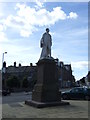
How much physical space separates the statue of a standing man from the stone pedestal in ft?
2.93

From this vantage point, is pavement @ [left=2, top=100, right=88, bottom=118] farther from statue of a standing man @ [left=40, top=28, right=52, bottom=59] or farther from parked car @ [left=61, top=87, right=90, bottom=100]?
parked car @ [left=61, top=87, right=90, bottom=100]

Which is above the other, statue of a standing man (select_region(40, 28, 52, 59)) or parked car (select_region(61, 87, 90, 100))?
statue of a standing man (select_region(40, 28, 52, 59))

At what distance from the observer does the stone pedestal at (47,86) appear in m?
18.8

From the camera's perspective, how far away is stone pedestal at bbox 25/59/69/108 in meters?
18.8

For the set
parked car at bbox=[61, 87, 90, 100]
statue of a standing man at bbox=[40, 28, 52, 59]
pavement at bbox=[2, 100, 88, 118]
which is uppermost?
statue of a standing man at bbox=[40, 28, 52, 59]

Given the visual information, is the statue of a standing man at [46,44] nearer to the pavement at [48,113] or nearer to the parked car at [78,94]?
the pavement at [48,113]

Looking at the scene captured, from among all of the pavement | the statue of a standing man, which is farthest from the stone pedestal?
the pavement

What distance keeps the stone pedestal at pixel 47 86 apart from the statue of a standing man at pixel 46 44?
89 cm

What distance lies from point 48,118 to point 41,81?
718 cm

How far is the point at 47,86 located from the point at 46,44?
333 cm

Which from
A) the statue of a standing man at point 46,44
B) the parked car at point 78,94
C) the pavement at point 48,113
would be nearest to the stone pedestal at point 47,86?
the statue of a standing man at point 46,44

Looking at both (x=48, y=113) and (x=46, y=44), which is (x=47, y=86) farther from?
(x=48, y=113)

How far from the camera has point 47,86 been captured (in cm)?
1917

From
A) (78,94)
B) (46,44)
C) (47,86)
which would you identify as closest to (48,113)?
(47,86)
